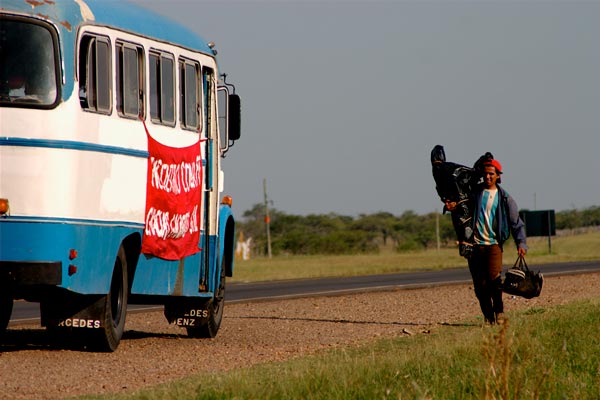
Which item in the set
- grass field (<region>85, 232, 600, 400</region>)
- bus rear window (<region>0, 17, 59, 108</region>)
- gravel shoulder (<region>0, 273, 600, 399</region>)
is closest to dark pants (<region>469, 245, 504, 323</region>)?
gravel shoulder (<region>0, 273, 600, 399</region>)

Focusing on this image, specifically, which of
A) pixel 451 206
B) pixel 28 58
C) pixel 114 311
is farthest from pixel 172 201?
pixel 451 206

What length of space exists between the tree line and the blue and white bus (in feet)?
282

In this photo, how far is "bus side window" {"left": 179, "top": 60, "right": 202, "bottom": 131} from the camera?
15438 millimetres

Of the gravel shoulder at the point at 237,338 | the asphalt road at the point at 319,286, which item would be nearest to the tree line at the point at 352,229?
the asphalt road at the point at 319,286

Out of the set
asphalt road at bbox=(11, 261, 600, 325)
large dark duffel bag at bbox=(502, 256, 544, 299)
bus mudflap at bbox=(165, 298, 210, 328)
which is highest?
large dark duffel bag at bbox=(502, 256, 544, 299)

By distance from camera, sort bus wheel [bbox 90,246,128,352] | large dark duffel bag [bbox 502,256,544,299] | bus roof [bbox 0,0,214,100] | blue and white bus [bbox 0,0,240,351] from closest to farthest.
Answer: blue and white bus [bbox 0,0,240,351]
bus roof [bbox 0,0,214,100]
bus wheel [bbox 90,246,128,352]
large dark duffel bag [bbox 502,256,544,299]

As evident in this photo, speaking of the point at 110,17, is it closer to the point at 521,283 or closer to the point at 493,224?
the point at 493,224

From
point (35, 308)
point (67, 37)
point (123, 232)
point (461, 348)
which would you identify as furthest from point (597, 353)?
point (35, 308)

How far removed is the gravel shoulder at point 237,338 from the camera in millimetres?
11656

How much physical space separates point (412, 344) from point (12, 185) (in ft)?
16.1

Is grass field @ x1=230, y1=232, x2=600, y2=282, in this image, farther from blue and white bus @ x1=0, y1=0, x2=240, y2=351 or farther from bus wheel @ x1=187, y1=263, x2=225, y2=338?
blue and white bus @ x1=0, y1=0, x2=240, y2=351

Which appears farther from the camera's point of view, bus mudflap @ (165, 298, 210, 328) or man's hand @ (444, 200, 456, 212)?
bus mudflap @ (165, 298, 210, 328)

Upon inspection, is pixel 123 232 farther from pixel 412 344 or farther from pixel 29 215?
pixel 412 344

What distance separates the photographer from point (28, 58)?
1247cm
